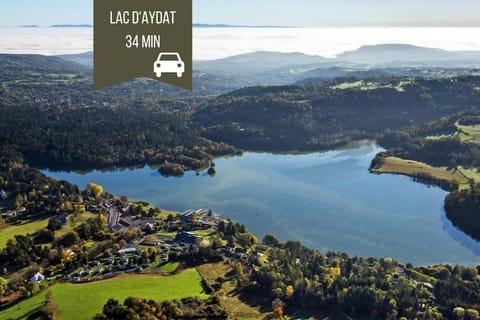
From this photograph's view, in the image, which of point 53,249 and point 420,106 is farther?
point 420,106

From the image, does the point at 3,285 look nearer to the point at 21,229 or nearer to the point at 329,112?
the point at 21,229

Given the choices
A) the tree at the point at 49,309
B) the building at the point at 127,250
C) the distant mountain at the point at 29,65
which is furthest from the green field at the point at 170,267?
the distant mountain at the point at 29,65

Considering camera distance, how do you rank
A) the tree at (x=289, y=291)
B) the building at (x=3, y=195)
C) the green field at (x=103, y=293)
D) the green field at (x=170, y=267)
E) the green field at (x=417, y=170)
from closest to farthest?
1. the green field at (x=103, y=293)
2. the tree at (x=289, y=291)
3. the green field at (x=170, y=267)
4. the building at (x=3, y=195)
5. the green field at (x=417, y=170)

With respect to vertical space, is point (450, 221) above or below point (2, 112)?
below

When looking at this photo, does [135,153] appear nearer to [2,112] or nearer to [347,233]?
[2,112]

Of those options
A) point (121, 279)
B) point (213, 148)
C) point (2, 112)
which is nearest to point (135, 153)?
point (213, 148)

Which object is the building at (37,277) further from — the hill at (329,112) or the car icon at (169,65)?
the hill at (329,112)
